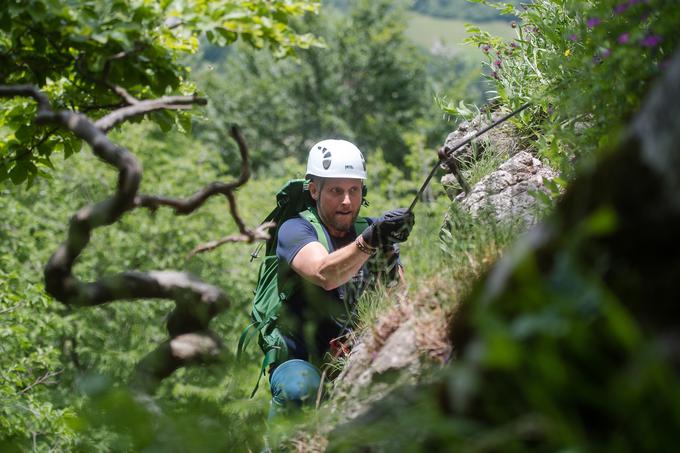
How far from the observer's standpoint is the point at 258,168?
40719mm

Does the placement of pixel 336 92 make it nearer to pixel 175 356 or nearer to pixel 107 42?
pixel 107 42

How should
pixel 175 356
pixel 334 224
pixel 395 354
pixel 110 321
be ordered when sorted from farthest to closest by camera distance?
1. pixel 110 321
2. pixel 334 224
3. pixel 395 354
4. pixel 175 356

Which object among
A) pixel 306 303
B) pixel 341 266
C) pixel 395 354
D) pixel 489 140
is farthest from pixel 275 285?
pixel 489 140

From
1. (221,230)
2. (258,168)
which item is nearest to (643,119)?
(221,230)

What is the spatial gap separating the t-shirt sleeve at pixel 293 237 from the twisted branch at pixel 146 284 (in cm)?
180

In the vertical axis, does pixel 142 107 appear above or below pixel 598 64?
below

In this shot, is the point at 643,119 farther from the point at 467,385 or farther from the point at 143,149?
the point at 143,149

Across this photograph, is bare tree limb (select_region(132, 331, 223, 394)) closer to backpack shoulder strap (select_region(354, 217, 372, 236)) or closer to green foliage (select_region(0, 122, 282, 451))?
green foliage (select_region(0, 122, 282, 451))

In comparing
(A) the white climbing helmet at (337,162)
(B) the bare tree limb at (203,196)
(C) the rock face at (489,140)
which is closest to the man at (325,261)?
(A) the white climbing helmet at (337,162)

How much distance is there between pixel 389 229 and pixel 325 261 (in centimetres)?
50

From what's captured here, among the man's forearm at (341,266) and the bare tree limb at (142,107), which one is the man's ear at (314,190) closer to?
the man's forearm at (341,266)

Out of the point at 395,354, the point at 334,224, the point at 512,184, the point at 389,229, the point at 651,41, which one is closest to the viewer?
the point at 651,41

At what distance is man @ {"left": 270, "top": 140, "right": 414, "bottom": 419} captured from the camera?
5422 millimetres

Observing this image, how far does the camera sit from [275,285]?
19.9ft
